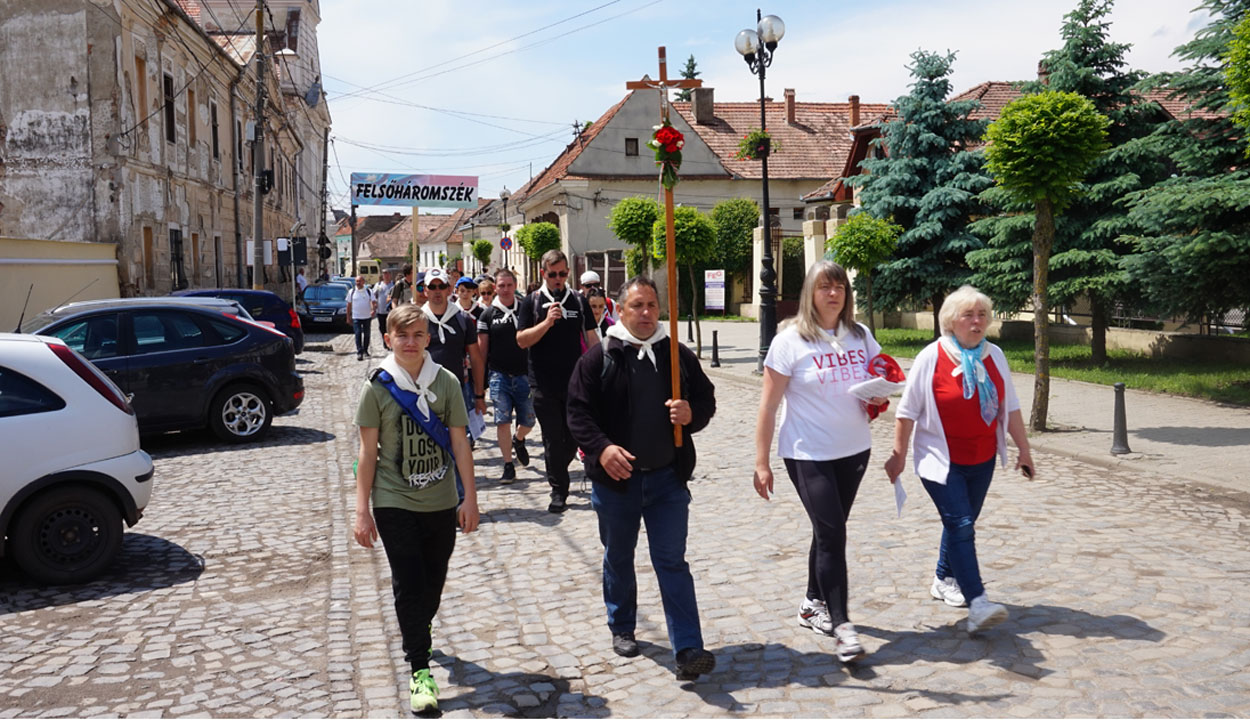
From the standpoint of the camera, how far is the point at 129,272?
74.3 feet

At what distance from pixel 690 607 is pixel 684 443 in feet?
2.35

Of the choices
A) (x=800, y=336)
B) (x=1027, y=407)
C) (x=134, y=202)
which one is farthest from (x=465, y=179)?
(x=800, y=336)

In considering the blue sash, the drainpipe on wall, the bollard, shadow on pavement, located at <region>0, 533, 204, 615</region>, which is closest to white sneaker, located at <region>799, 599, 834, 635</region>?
the blue sash

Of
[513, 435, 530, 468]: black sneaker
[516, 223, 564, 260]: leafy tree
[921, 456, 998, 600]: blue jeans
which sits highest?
[516, 223, 564, 260]: leafy tree

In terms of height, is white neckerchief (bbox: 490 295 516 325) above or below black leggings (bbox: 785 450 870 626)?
above

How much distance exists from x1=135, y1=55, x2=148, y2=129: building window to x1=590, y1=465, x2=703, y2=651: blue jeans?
22539 mm

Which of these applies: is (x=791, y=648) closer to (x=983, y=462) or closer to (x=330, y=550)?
(x=983, y=462)

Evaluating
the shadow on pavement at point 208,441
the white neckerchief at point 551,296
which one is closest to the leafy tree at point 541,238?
the shadow on pavement at point 208,441

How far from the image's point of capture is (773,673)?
4.62 meters

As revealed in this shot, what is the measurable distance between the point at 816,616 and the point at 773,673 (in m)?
0.59

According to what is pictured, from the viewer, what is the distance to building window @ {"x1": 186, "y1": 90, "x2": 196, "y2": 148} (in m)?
27.9

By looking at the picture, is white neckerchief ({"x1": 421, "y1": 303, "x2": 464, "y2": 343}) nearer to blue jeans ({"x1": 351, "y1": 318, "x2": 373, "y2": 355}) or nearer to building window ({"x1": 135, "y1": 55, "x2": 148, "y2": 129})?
blue jeans ({"x1": 351, "y1": 318, "x2": 373, "y2": 355})

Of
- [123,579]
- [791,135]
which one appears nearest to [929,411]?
[123,579]

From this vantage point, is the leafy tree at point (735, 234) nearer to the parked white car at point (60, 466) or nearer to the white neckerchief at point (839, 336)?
the parked white car at point (60, 466)
